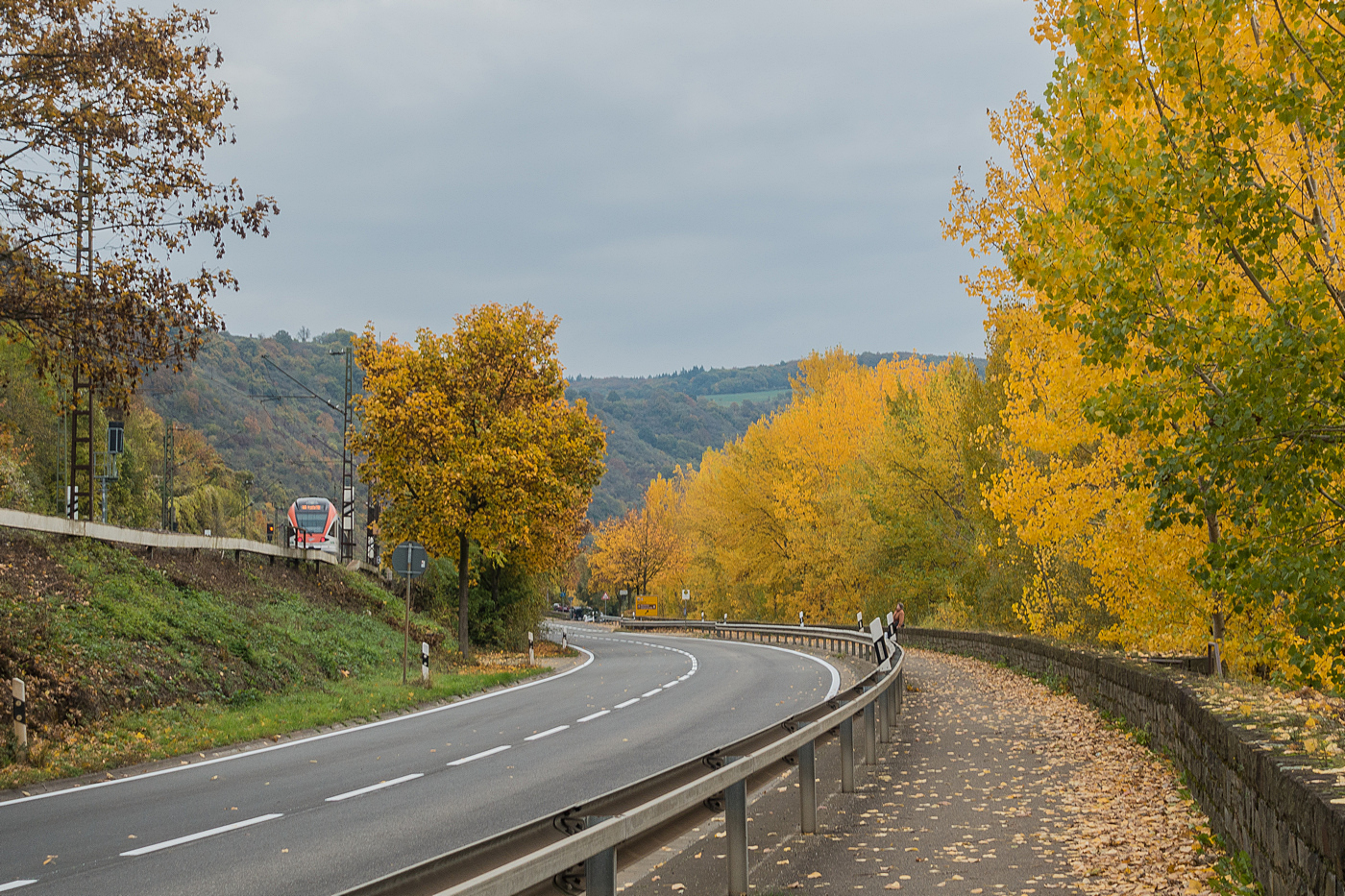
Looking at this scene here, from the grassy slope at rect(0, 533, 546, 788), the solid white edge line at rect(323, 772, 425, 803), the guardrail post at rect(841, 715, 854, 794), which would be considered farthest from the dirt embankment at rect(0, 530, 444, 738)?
the guardrail post at rect(841, 715, 854, 794)

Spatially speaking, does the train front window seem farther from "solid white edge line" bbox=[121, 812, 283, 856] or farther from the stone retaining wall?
"solid white edge line" bbox=[121, 812, 283, 856]

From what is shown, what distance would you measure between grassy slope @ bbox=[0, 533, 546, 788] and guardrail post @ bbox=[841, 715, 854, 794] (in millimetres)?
7903

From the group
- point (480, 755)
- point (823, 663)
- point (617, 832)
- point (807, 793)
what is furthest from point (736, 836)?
point (823, 663)

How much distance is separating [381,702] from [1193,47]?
1531cm

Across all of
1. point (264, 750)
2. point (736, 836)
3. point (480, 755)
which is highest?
point (736, 836)

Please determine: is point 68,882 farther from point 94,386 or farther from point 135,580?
point 135,580

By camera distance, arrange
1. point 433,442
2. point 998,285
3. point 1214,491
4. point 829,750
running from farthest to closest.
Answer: point 433,442, point 998,285, point 829,750, point 1214,491

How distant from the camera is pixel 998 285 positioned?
60.1 ft

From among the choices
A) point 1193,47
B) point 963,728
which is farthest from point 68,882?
point 963,728

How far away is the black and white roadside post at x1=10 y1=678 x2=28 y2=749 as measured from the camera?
12234 mm

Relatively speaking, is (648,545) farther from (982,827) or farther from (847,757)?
(982,827)

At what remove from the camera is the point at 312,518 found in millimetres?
54250

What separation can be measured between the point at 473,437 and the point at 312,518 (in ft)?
83.7

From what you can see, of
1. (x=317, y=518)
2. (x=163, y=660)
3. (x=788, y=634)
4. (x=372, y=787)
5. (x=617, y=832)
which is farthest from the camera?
(x=317, y=518)
